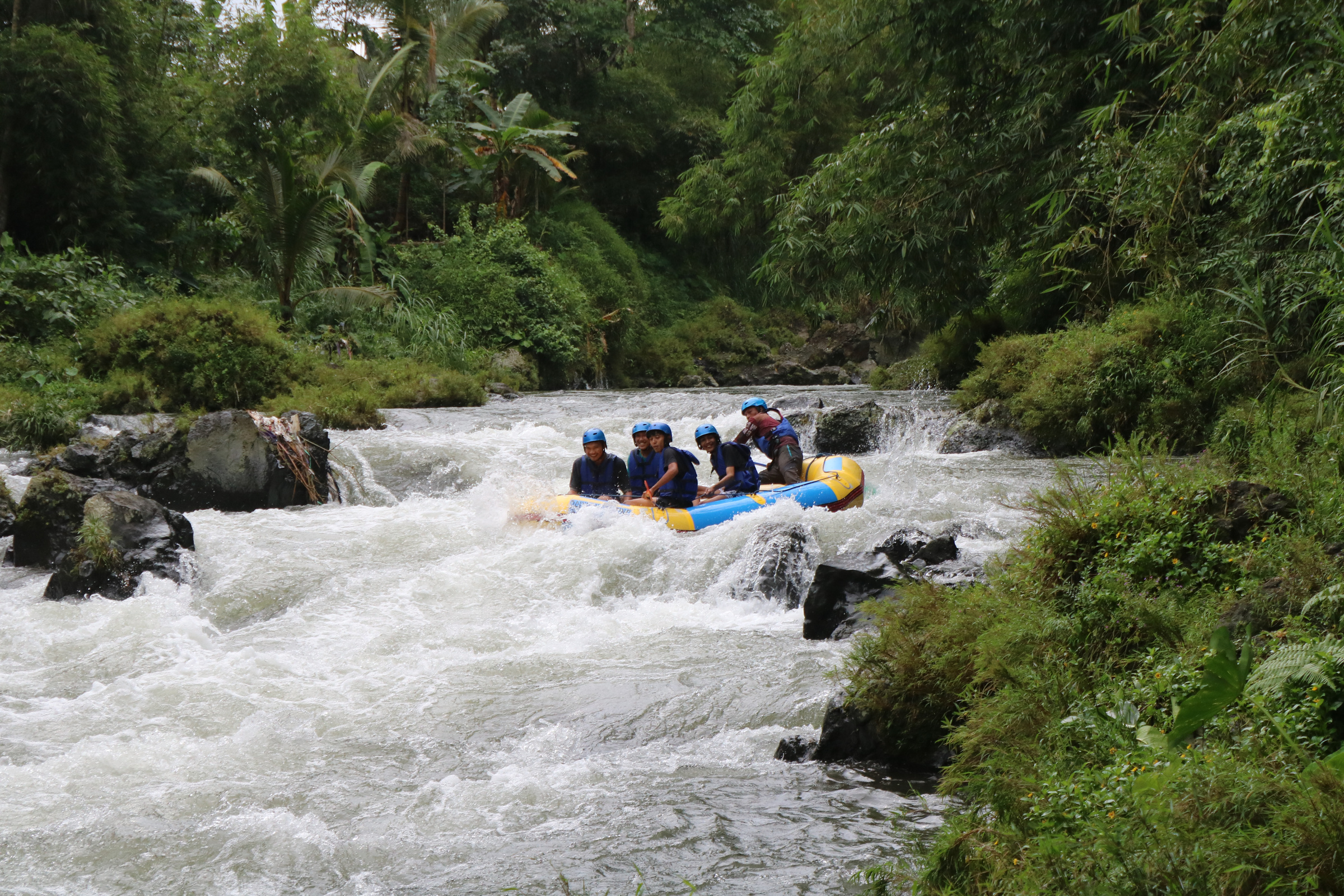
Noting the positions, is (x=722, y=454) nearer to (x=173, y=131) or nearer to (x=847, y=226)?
(x=847, y=226)

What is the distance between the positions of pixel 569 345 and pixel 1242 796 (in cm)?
2163

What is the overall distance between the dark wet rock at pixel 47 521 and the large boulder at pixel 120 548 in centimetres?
28

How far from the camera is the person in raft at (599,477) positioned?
9.77 meters

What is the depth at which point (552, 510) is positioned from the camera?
921 cm

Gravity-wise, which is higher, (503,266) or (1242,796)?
(503,266)

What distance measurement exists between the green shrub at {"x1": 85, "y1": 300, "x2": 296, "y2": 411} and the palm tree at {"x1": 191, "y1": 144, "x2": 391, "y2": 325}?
8.95ft

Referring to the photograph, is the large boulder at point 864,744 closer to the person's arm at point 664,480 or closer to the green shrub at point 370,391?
the person's arm at point 664,480

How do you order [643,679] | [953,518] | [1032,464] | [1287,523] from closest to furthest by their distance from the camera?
[1287,523]
[643,679]
[953,518]
[1032,464]

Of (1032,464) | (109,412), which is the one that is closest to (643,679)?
(1032,464)

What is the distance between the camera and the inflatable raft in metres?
8.93

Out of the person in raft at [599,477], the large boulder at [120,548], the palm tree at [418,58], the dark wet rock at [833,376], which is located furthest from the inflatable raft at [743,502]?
the dark wet rock at [833,376]

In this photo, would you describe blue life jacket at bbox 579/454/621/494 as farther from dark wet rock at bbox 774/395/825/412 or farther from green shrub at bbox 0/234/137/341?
green shrub at bbox 0/234/137/341

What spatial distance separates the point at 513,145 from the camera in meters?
24.6

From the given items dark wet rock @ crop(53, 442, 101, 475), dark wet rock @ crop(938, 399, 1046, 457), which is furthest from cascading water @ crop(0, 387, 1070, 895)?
dark wet rock @ crop(938, 399, 1046, 457)
